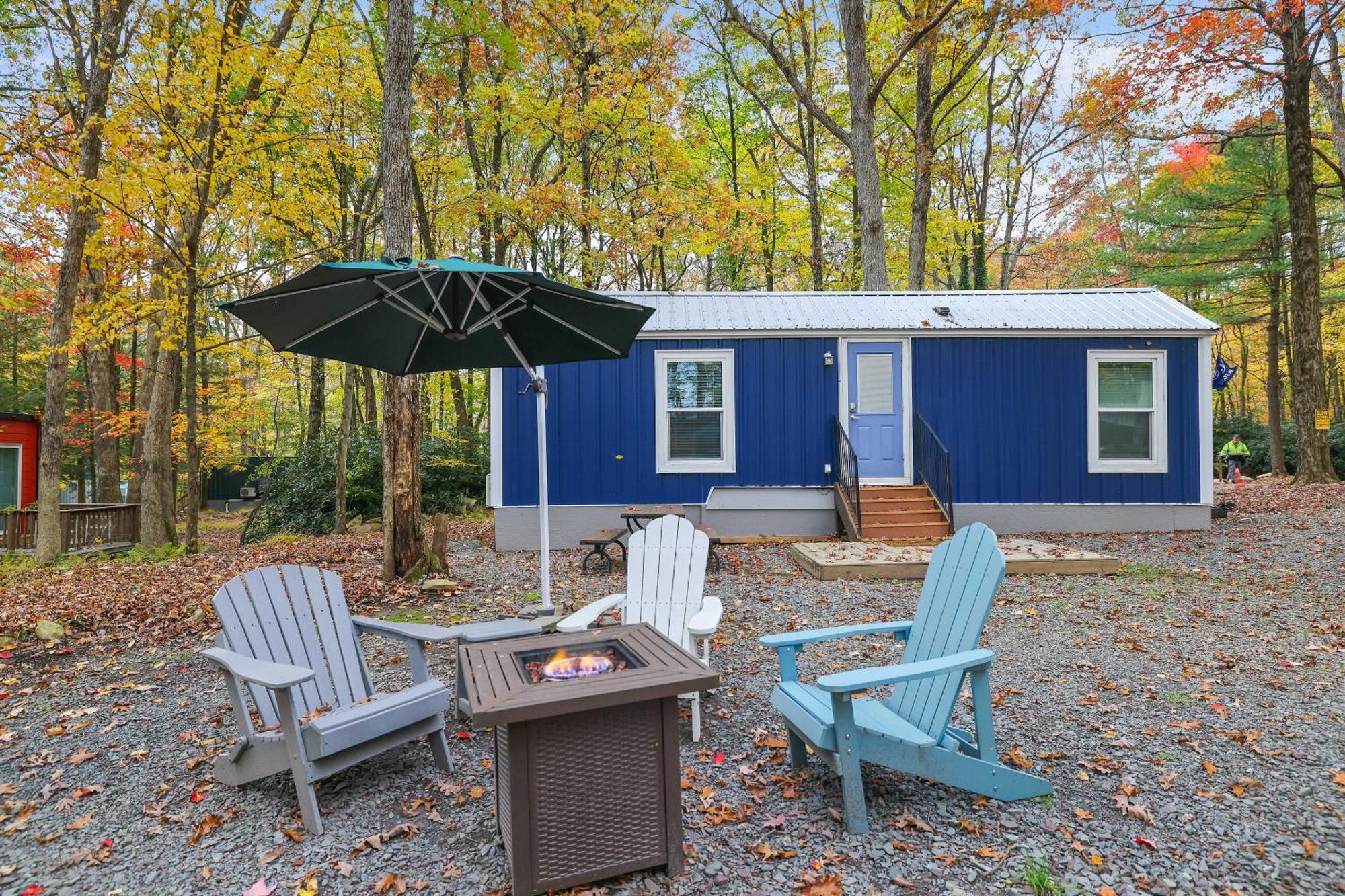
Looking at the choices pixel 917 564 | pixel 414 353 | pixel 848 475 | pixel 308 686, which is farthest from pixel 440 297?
pixel 848 475

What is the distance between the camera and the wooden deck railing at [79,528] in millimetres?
9250

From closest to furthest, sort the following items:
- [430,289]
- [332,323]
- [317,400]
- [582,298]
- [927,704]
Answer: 1. [927,704]
2. [430,289]
3. [332,323]
4. [582,298]
5. [317,400]

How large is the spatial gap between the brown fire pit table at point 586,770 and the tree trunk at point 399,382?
388 centimetres

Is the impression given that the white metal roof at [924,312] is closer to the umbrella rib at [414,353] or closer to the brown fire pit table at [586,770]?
the umbrella rib at [414,353]

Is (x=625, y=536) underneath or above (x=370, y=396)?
underneath

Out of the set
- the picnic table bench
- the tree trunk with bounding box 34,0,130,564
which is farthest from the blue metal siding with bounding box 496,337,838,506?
the tree trunk with bounding box 34,0,130,564

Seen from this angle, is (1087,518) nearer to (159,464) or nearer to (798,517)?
(798,517)

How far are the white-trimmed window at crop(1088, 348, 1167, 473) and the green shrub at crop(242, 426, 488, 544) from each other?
9.70 m

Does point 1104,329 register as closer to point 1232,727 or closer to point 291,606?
point 1232,727

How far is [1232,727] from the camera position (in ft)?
9.89

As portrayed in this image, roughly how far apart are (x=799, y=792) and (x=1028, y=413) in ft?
24.2

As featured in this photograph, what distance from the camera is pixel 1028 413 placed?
855 centimetres

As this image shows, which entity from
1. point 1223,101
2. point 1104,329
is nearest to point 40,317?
point 1104,329

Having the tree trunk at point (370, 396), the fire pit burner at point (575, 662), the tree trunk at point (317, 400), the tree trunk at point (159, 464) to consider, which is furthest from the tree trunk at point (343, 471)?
the fire pit burner at point (575, 662)
